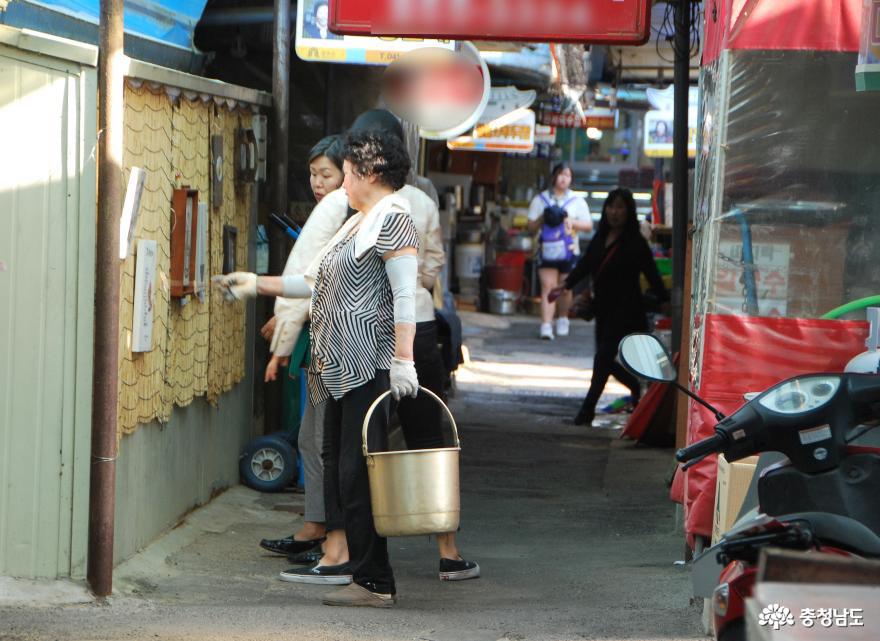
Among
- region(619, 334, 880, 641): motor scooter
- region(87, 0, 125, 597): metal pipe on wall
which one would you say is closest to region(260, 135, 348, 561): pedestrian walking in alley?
region(87, 0, 125, 597): metal pipe on wall

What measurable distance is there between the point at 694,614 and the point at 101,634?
228 cm

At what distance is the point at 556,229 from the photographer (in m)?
19.3

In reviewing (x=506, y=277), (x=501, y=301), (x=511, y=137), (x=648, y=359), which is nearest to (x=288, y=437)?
(x=648, y=359)

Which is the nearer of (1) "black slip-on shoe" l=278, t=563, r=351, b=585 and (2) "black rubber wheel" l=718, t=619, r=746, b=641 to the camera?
(2) "black rubber wheel" l=718, t=619, r=746, b=641

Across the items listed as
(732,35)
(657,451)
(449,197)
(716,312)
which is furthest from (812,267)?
(449,197)

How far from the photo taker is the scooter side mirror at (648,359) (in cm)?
384

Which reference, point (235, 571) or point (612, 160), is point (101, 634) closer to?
point (235, 571)

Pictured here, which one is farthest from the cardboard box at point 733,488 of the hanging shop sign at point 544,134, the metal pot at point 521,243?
the metal pot at point 521,243

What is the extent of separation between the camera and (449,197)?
21.0 meters

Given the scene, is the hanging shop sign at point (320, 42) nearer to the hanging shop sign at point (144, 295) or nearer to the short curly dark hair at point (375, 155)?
the hanging shop sign at point (144, 295)

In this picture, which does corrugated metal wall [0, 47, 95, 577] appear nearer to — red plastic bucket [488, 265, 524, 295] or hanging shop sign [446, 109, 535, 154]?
hanging shop sign [446, 109, 535, 154]

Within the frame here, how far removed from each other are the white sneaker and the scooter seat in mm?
16880

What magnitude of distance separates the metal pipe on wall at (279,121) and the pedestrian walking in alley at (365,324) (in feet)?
9.36

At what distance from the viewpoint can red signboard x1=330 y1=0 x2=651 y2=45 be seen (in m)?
6.14
